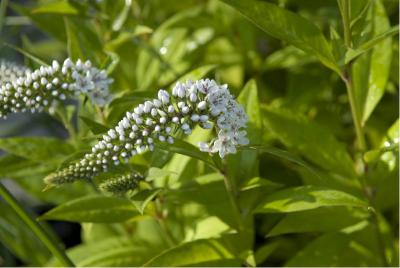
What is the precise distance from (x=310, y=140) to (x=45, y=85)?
64 cm

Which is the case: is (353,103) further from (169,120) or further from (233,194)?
(169,120)

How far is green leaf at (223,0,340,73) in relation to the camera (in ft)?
4.17

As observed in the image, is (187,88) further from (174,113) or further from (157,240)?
(157,240)

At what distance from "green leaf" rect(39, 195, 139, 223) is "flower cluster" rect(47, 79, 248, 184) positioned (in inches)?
12.4

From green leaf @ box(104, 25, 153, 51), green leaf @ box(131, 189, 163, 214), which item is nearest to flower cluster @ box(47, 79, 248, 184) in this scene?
green leaf @ box(131, 189, 163, 214)

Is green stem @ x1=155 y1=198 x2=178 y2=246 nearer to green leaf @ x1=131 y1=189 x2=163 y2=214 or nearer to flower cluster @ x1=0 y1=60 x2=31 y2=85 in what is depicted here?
green leaf @ x1=131 y1=189 x2=163 y2=214

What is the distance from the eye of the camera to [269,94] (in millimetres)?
2193

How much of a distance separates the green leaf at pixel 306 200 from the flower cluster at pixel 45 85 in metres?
0.42

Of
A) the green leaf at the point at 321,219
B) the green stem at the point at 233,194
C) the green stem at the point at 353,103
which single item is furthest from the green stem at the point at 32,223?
the green stem at the point at 353,103

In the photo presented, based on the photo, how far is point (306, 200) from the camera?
1.31 metres

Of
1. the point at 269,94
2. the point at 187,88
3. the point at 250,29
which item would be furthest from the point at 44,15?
the point at 187,88

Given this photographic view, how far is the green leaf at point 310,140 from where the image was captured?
1.54m

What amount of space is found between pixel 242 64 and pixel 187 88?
106 centimetres

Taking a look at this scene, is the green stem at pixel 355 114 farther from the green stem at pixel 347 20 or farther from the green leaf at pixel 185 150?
the green leaf at pixel 185 150
